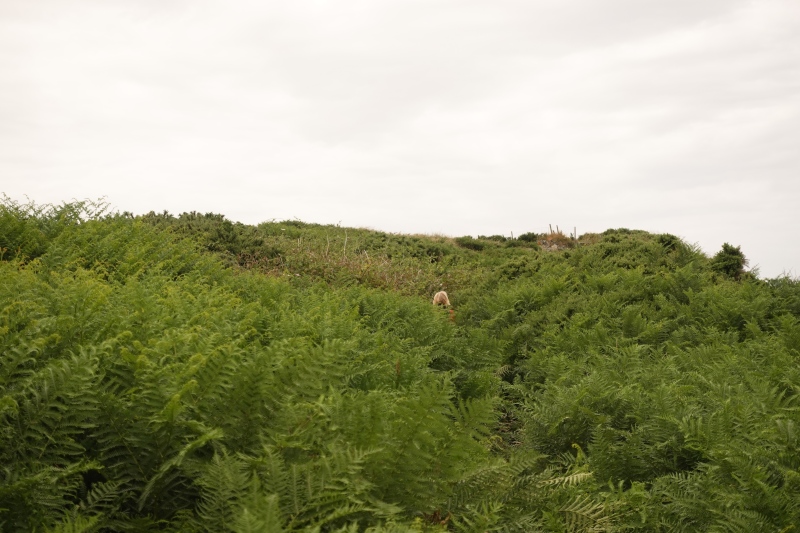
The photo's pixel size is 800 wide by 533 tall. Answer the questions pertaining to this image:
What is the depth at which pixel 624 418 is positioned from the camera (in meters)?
6.79

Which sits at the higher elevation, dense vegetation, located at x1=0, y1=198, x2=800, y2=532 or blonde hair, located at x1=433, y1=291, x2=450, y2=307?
blonde hair, located at x1=433, y1=291, x2=450, y2=307

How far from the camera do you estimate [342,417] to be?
3.67 m

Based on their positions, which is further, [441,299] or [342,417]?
[441,299]

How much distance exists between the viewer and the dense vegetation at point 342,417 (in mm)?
3188

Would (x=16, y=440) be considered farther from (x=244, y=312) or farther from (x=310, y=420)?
(x=244, y=312)

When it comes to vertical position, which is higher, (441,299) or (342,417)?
(441,299)

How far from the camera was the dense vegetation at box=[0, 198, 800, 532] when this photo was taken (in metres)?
3.19

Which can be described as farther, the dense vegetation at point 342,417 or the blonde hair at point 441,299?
the blonde hair at point 441,299

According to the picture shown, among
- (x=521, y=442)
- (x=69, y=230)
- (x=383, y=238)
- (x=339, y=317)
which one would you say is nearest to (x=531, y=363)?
(x=521, y=442)

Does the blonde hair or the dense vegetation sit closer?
the dense vegetation

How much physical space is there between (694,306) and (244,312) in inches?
342

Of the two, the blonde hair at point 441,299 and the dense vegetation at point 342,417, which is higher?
the blonde hair at point 441,299

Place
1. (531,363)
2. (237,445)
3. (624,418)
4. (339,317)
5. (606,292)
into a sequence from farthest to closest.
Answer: (606,292) → (531,363) → (339,317) → (624,418) → (237,445)

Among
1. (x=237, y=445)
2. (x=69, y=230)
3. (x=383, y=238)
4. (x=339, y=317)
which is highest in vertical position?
(x=383, y=238)
